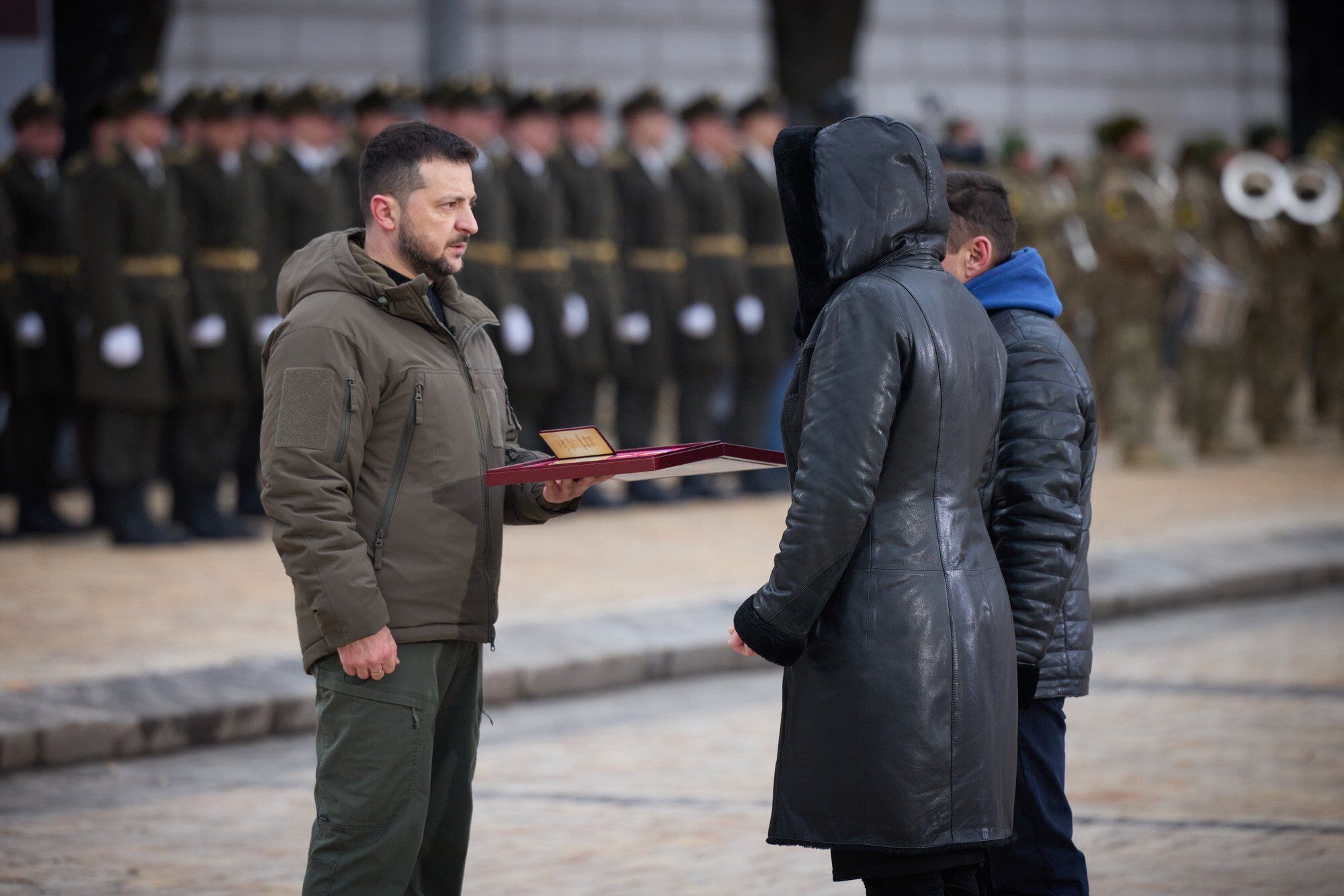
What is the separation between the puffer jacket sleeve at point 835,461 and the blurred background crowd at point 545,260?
750 centimetres

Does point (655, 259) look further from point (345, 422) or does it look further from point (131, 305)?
point (345, 422)

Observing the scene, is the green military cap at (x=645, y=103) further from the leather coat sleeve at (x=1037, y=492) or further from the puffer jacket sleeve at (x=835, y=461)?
the puffer jacket sleeve at (x=835, y=461)

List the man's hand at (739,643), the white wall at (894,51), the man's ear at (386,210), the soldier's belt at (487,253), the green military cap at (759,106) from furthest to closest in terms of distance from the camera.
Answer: the white wall at (894,51) < the green military cap at (759,106) < the soldier's belt at (487,253) < the man's ear at (386,210) < the man's hand at (739,643)

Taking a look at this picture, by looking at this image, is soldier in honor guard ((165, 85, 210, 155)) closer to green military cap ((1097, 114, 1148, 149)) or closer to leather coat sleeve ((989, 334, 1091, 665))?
green military cap ((1097, 114, 1148, 149))

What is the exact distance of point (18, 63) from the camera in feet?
39.0

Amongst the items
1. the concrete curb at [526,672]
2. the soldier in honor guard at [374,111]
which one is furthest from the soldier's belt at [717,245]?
the concrete curb at [526,672]

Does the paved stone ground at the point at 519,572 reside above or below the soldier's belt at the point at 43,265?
below

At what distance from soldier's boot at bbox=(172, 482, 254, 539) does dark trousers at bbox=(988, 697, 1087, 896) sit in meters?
7.41

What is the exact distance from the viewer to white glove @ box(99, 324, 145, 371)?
10.5 meters

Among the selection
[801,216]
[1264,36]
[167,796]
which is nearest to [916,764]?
[801,216]

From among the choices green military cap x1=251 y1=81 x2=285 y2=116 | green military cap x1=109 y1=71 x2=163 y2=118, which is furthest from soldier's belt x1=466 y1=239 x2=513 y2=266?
green military cap x1=109 y1=71 x2=163 y2=118

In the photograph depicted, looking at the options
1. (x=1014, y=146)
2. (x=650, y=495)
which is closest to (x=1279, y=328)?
(x=1014, y=146)

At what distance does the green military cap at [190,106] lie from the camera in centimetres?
1131

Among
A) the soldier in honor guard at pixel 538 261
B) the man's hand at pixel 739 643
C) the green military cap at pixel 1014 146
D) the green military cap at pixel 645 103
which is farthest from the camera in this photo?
the green military cap at pixel 1014 146
